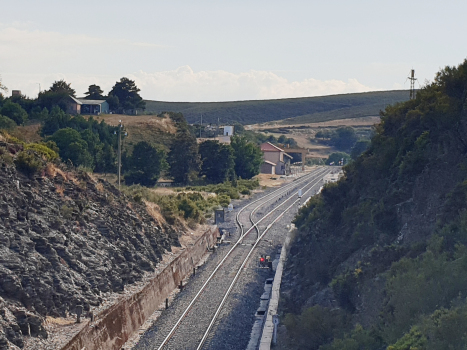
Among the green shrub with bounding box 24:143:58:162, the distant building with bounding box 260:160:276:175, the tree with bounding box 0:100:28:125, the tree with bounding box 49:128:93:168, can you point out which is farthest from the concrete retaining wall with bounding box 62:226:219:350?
the distant building with bounding box 260:160:276:175

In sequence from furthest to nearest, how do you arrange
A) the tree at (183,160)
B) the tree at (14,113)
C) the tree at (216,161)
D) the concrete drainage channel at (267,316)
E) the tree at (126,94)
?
1. the tree at (126,94)
2. the tree at (216,161)
3. the tree at (183,160)
4. the tree at (14,113)
5. the concrete drainage channel at (267,316)

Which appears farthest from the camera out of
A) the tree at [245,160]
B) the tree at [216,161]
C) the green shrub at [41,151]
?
the tree at [245,160]

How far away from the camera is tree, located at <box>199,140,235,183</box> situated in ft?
260

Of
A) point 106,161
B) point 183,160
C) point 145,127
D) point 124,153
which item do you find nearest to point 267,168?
point 145,127

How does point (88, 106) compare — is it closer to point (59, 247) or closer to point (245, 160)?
point (245, 160)

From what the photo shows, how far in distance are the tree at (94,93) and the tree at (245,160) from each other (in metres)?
25.1

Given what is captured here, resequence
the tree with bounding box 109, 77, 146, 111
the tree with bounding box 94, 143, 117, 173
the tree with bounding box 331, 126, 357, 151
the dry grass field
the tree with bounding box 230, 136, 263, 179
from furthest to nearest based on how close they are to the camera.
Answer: the tree with bounding box 331, 126, 357, 151 < the tree with bounding box 109, 77, 146, 111 < the tree with bounding box 230, 136, 263, 179 < the dry grass field < the tree with bounding box 94, 143, 117, 173

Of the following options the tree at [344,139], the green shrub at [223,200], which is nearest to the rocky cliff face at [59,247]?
the green shrub at [223,200]

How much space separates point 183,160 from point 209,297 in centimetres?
4591

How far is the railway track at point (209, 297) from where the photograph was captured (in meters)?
22.2

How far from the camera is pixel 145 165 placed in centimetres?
6431

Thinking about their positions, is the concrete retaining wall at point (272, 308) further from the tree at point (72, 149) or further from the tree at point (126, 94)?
the tree at point (126, 94)

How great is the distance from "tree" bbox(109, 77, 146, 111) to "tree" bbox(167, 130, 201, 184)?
2819 centimetres

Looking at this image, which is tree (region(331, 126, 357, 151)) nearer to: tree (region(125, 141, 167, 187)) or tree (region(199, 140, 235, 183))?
tree (region(199, 140, 235, 183))
